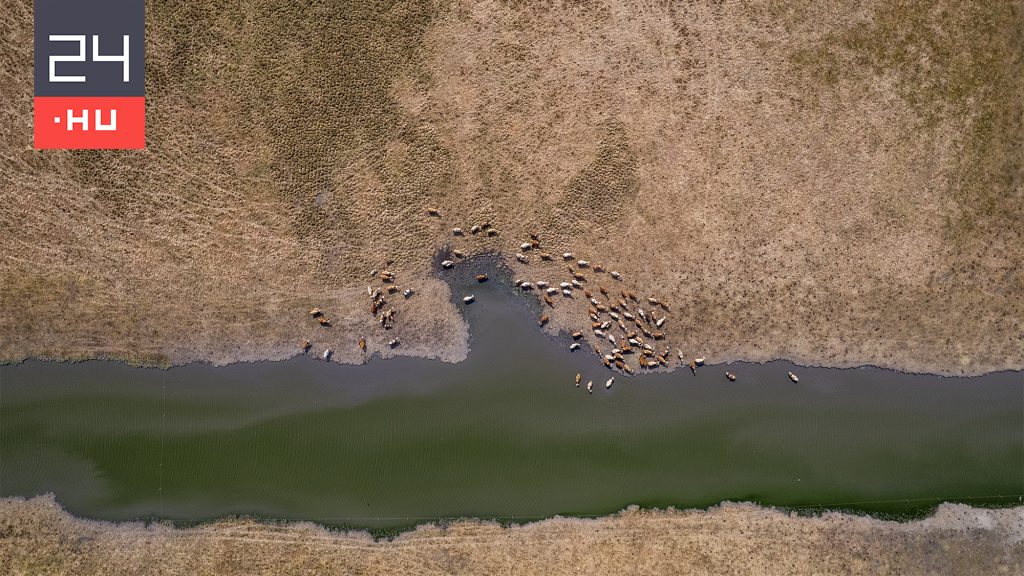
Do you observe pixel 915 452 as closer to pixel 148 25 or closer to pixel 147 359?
pixel 147 359

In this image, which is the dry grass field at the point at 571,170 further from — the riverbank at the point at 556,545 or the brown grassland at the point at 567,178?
the riverbank at the point at 556,545

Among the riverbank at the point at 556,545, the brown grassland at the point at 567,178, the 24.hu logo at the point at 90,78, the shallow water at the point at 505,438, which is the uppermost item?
the 24.hu logo at the point at 90,78

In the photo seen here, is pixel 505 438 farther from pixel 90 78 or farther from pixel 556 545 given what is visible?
pixel 90 78

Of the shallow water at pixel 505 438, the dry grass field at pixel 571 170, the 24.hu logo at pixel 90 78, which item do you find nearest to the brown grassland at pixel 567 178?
the dry grass field at pixel 571 170

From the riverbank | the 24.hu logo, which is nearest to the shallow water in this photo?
the riverbank

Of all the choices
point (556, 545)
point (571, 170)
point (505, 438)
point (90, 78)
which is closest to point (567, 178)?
point (571, 170)

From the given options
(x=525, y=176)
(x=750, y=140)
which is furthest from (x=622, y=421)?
(x=750, y=140)
